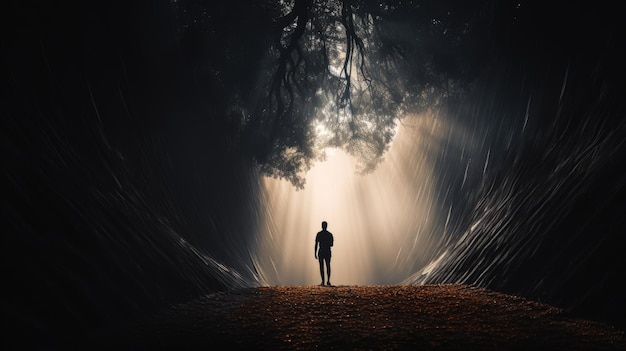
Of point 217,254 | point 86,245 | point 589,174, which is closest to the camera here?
point 86,245

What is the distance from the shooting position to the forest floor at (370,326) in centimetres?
443

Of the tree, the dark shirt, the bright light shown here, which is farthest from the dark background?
the bright light

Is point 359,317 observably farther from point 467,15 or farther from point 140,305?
point 467,15

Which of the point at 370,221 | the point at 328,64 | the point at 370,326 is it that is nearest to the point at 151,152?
the point at 370,326

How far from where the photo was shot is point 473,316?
18.3 ft

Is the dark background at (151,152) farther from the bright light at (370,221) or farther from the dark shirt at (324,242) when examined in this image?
the bright light at (370,221)

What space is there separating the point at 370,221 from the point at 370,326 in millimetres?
36856

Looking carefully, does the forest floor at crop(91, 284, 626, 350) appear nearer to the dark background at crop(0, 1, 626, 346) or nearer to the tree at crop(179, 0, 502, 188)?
the dark background at crop(0, 1, 626, 346)

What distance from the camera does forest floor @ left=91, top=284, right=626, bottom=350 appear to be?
4426 millimetres

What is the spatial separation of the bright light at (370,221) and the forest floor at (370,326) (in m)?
10.5

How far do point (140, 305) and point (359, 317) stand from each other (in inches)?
107

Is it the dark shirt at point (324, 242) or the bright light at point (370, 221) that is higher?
the bright light at point (370, 221)

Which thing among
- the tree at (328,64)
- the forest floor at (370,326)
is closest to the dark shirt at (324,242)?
the forest floor at (370,326)

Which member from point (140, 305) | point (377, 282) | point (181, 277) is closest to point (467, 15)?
point (181, 277)
